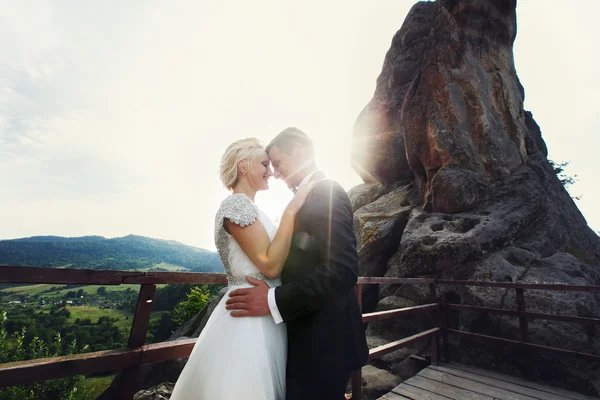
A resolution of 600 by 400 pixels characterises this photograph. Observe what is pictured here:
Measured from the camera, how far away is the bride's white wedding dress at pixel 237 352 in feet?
5.23

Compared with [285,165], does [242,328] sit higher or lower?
lower

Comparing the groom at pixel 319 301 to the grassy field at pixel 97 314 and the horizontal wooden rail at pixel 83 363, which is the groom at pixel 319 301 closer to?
the horizontal wooden rail at pixel 83 363

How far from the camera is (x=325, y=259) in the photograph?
1796 millimetres

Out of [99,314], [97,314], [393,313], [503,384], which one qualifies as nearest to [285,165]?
[393,313]

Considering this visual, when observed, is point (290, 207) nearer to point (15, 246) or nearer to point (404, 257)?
point (404, 257)

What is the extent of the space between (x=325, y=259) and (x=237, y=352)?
2.29ft

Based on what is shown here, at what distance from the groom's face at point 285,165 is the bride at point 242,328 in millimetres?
303

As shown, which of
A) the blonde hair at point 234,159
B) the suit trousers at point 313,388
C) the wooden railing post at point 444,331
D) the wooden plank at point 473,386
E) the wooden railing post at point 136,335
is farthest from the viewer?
the wooden railing post at point 444,331

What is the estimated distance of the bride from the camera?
1.61m

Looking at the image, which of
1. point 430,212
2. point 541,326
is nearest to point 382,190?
point 430,212

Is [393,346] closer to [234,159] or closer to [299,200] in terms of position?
[299,200]

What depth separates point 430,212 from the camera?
10.7m

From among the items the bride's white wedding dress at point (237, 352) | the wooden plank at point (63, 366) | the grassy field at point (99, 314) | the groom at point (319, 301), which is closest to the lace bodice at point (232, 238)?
the bride's white wedding dress at point (237, 352)

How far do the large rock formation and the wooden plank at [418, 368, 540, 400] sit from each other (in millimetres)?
2354
